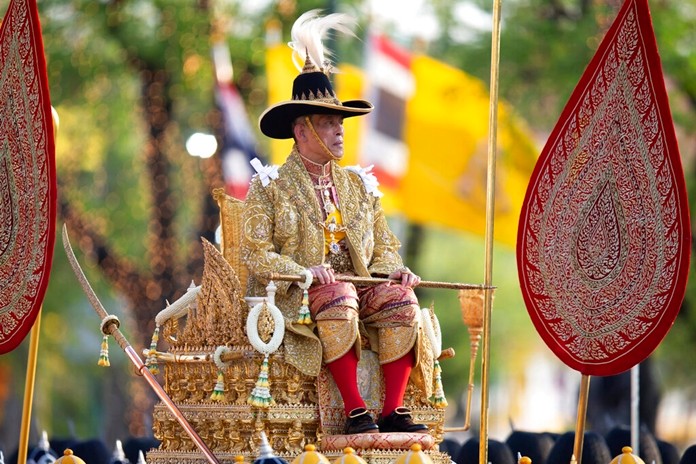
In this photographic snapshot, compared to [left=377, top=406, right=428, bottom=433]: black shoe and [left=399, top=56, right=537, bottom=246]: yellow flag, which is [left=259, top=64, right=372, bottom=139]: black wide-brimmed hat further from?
[left=399, top=56, right=537, bottom=246]: yellow flag

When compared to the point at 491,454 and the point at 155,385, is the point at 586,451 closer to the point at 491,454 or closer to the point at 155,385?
the point at 491,454

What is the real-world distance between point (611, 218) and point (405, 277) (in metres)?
1.35

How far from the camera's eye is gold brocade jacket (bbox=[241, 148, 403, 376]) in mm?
9820

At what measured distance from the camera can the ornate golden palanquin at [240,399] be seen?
9.68 m

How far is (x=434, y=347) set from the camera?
10398 mm

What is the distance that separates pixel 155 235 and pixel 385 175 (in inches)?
159

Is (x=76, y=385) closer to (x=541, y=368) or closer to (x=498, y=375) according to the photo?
(x=498, y=375)

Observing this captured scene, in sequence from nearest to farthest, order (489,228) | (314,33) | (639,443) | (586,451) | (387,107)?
(489,228) → (314,33) → (586,451) → (639,443) → (387,107)

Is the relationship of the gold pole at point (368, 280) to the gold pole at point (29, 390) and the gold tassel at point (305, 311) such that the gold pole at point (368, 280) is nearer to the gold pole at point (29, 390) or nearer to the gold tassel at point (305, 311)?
the gold tassel at point (305, 311)

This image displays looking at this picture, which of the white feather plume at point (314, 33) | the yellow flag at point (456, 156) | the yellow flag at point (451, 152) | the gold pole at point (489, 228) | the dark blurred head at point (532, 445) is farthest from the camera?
the yellow flag at point (456, 156)

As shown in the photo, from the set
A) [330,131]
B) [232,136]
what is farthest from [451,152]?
[330,131]

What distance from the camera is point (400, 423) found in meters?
9.76

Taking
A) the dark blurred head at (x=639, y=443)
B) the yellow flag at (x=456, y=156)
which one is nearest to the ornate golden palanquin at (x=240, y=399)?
the dark blurred head at (x=639, y=443)

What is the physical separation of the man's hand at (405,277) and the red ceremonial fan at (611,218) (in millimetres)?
688
